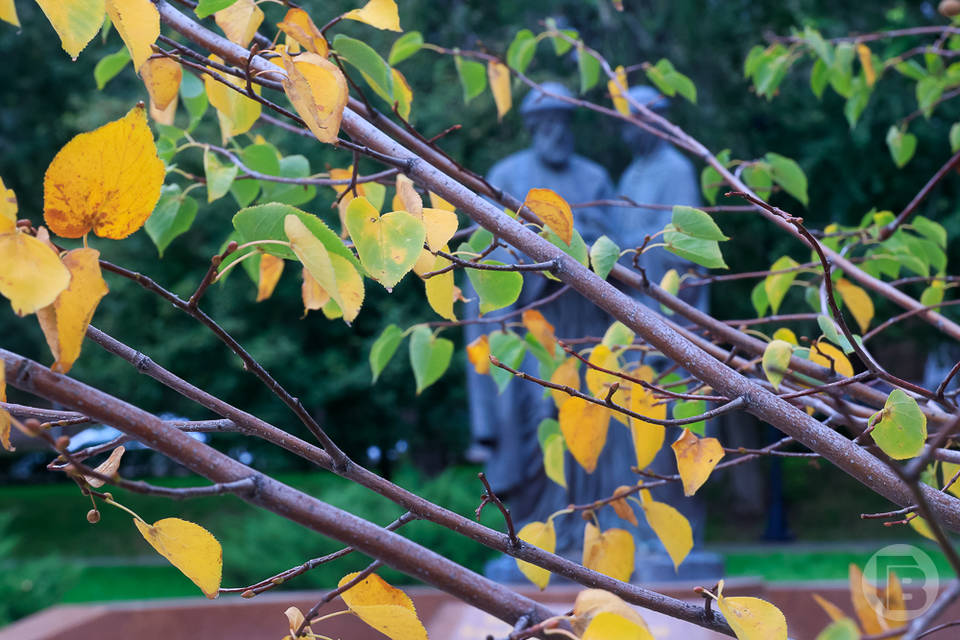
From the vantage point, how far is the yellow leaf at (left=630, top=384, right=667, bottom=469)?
1.82 feet

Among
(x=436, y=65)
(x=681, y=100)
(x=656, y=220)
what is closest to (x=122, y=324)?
(x=436, y=65)

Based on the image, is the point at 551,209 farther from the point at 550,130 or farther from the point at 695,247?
the point at 550,130

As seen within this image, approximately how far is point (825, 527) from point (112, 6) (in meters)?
8.77

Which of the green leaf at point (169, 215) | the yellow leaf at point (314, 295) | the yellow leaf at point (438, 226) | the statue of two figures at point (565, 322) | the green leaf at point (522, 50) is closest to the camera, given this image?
the yellow leaf at point (438, 226)

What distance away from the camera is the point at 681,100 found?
5.84 m

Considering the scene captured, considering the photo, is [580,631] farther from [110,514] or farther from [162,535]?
[110,514]

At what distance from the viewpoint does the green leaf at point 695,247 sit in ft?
1.91

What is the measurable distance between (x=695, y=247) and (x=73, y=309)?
16.6 inches

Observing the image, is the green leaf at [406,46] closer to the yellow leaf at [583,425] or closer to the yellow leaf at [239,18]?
the yellow leaf at [239,18]

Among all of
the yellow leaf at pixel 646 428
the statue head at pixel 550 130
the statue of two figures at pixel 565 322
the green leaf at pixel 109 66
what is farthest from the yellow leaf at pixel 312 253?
the statue head at pixel 550 130

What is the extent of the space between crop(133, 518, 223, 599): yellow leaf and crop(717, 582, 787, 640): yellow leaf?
8.8 inches

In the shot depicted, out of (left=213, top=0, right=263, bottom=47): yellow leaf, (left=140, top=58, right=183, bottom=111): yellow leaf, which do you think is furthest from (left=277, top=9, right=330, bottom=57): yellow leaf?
(left=140, top=58, right=183, bottom=111): yellow leaf

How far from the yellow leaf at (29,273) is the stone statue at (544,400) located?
283 cm

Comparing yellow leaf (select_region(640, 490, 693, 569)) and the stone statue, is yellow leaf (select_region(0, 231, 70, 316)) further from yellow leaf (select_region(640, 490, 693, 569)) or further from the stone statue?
the stone statue
